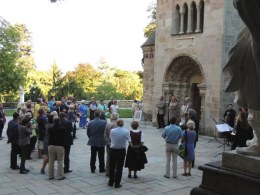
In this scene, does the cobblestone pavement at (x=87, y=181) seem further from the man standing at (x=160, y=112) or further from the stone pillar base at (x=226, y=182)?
the man standing at (x=160, y=112)

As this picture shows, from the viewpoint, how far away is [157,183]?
8.77 metres

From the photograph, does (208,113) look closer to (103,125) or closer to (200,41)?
(200,41)

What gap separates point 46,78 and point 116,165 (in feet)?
152

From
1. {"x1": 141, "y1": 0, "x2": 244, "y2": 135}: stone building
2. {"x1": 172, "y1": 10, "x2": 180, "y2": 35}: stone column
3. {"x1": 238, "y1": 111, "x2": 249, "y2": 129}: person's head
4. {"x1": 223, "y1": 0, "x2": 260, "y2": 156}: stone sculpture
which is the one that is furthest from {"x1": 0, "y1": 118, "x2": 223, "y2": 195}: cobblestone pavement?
{"x1": 172, "y1": 10, "x2": 180, "y2": 35}: stone column

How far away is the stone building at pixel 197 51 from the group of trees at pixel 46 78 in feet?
24.9

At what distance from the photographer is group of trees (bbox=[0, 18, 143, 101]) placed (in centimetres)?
3709

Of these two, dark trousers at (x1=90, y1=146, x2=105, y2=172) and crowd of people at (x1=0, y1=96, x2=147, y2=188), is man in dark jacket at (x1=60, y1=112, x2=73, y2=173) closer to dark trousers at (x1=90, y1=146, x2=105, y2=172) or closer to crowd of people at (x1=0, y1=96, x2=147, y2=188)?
crowd of people at (x1=0, y1=96, x2=147, y2=188)

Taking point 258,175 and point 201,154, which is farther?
point 201,154

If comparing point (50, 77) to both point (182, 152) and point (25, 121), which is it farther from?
point (182, 152)

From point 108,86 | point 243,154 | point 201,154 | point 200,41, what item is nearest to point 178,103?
point 200,41

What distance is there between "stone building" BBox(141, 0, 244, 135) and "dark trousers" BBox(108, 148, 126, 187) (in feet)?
31.9

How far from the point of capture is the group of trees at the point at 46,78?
37.1 metres

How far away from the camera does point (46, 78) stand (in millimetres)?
52906

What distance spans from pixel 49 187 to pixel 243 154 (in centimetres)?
544
